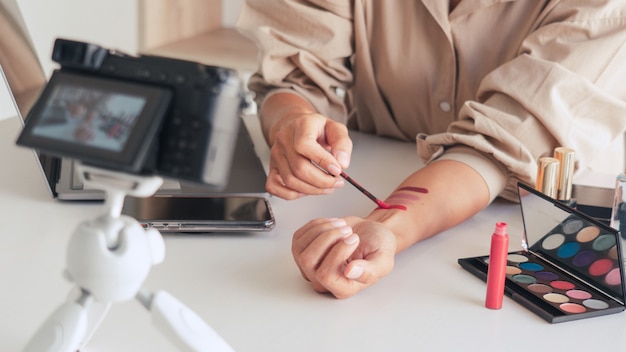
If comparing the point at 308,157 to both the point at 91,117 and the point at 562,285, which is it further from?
the point at 91,117

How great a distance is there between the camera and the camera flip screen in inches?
18.3

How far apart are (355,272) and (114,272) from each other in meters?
0.27

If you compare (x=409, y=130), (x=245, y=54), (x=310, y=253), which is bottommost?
(x=245, y=54)

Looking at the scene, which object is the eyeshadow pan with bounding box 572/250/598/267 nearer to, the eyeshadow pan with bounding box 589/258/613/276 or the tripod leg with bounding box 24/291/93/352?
the eyeshadow pan with bounding box 589/258/613/276

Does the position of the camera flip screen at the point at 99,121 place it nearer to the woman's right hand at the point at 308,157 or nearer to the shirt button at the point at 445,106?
the woman's right hand at the point at 308,157

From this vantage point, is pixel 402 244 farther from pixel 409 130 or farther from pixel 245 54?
pixel 245 54

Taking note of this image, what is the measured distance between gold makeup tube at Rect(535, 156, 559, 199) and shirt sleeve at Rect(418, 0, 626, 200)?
10cm

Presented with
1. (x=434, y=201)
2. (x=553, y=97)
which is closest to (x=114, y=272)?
(x=434, y=201)

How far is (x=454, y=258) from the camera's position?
0.85 m

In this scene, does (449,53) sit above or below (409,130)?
above

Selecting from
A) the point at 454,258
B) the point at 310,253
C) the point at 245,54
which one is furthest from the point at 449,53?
the point at 245,54

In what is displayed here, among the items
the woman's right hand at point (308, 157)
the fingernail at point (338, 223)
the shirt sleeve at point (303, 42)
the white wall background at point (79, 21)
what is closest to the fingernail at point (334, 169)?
the woman's right hand at point (308, 157)

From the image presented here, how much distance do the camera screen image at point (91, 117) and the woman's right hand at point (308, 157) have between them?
1.36ft

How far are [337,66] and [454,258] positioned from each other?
0.44 metres
